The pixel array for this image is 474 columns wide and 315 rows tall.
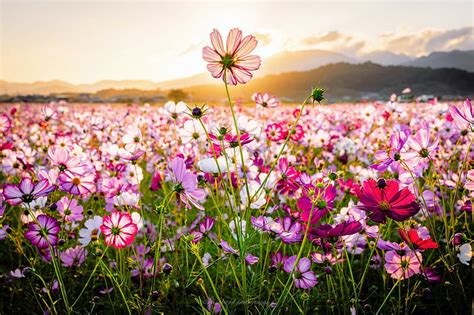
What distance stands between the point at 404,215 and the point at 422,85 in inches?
2275

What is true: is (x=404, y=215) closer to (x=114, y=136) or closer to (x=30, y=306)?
(x=30, y=306)

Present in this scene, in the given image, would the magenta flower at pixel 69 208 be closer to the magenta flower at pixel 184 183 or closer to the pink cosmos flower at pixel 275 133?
the magenta flower at pixel 184 183

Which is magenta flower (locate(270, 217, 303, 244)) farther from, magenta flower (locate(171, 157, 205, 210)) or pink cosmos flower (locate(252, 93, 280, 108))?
pink cosmos flower (locate(252, 93, 280, 108))

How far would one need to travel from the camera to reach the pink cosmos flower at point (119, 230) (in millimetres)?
1123

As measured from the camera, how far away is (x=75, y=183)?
50.8 inches

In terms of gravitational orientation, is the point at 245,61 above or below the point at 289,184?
above

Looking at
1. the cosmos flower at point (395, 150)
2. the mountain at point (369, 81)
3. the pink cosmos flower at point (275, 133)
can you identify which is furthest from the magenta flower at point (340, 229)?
the mountain at point (369, 81)

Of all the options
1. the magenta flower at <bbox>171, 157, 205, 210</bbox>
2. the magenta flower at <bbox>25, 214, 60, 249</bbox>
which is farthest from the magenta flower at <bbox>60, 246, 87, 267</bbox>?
the magenta flower at <bbox>171, 157, 205, 210</bbox>

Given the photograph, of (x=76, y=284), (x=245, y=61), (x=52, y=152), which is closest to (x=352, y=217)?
(x=245, y=61)

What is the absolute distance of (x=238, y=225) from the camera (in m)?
0.92

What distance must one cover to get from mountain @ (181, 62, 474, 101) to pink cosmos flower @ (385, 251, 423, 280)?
41828 mm

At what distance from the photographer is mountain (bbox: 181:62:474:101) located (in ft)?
158

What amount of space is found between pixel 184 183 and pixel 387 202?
0.54 metres

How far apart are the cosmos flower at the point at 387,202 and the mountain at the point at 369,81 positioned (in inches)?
1655
